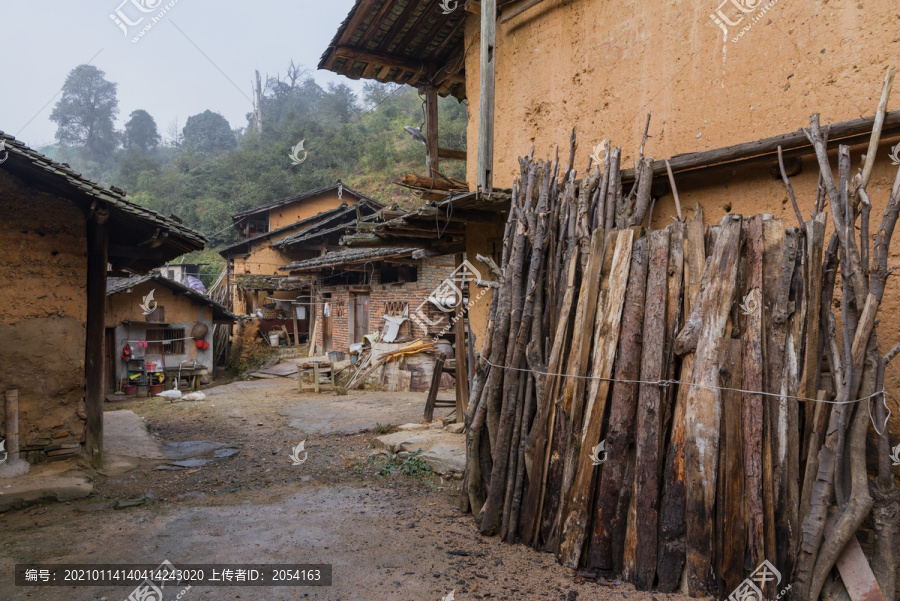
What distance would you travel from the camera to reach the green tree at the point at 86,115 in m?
50.0

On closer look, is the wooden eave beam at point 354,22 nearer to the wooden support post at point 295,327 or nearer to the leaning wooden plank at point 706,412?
the leaning wooden plank at point 706,412

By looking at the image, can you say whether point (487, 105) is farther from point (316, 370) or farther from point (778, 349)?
point (316, 370)

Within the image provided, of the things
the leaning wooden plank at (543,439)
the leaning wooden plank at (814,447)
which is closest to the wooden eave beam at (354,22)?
the leaning wooden plank at (543,439)

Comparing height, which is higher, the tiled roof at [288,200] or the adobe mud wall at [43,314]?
the tiled roof at [288,200]

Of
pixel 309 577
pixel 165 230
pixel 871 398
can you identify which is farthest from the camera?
pixel 165 230

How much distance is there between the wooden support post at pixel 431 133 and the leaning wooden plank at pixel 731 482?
5.60 metres

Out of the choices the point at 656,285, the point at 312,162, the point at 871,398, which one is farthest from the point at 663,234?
the point at 312,162

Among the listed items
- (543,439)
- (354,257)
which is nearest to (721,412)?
(543,439)

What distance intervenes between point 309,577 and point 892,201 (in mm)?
4190

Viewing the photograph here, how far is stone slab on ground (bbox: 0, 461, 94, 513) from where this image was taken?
5.11 meters

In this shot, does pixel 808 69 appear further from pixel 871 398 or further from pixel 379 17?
pixel 379 17

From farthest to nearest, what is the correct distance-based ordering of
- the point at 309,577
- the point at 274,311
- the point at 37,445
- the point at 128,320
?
the point at 274,311, the point at 128,320, the point at 37,445, the point at 309,577

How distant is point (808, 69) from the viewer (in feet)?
13.1

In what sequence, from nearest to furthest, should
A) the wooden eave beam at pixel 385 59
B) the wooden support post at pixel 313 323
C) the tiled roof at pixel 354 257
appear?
the wooden eave beam at pixel 385 59 → the tiled roof at pixel 354 257 → the wooden support post at pixel 313 323
